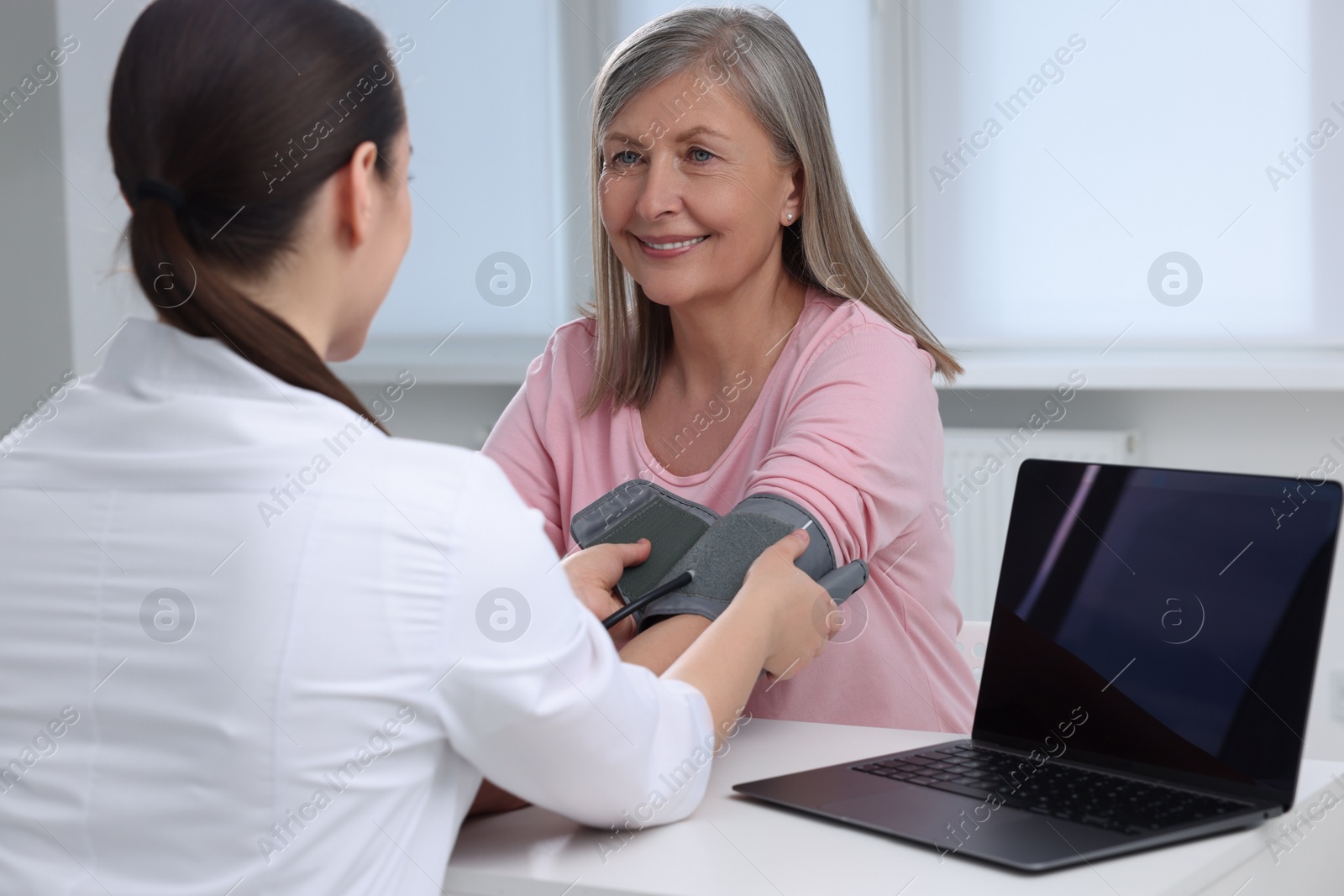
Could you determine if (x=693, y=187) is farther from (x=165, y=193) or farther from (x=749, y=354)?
(x=165, y=193)

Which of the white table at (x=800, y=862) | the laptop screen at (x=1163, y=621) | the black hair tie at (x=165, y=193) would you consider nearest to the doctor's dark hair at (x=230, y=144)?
the black hair tie at (x=165, y=193)

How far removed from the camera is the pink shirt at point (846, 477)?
4.10 feet

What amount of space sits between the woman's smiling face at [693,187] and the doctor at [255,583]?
68 centimetres

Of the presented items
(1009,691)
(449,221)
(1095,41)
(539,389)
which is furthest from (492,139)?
(1009,691)

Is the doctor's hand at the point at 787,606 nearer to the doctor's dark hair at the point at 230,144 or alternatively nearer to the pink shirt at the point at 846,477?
the pink shirt at the point at 846,477

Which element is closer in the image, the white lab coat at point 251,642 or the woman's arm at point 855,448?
the white lab coat at point 251,642

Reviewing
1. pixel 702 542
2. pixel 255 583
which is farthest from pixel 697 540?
pixel 255 583

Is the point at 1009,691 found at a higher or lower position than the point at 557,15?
lower

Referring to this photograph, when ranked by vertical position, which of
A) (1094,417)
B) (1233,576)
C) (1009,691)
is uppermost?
(1233,576)

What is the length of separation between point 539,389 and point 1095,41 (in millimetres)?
1670

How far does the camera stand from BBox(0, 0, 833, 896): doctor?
692 millimetres

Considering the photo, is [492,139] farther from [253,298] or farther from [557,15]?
[253,298]

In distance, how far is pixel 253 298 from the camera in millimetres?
778

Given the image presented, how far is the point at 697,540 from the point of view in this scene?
1.22 metres
